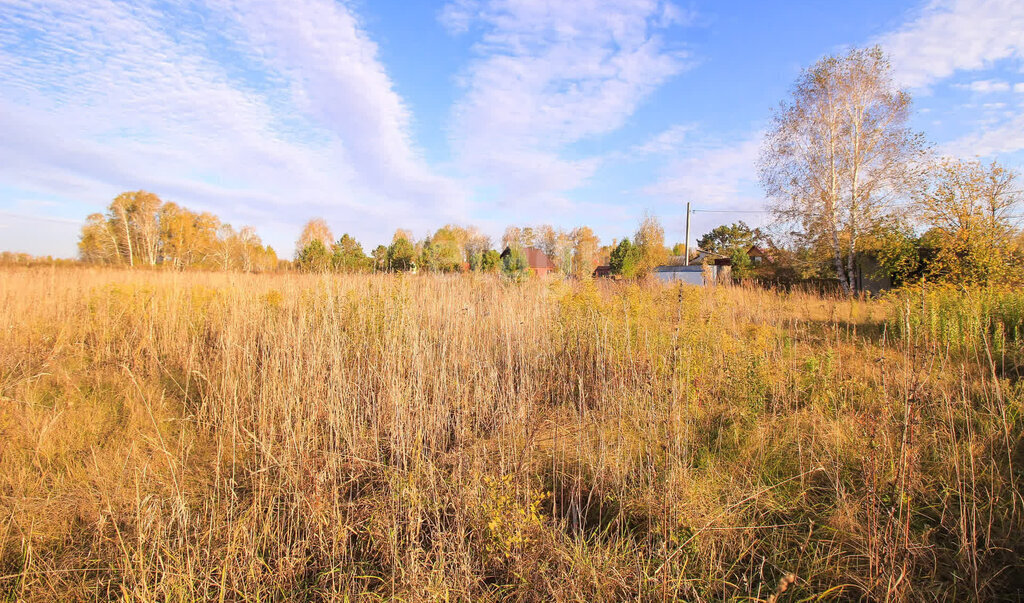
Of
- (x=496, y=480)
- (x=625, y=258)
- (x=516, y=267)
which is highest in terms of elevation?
(x=625, y=258)

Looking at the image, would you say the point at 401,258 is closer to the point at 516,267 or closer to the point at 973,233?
the point at 516,267

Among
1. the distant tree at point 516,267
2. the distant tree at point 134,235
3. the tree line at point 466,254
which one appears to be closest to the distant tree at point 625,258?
the tree line at point 466,254

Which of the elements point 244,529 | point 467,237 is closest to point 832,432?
point 244,529

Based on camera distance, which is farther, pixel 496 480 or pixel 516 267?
pixel 516 267

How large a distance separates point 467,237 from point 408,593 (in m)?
57.6

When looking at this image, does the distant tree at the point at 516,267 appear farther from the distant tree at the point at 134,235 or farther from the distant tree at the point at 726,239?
the distant tree at the point at 726,239

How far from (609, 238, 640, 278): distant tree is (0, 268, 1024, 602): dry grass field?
1959 cm

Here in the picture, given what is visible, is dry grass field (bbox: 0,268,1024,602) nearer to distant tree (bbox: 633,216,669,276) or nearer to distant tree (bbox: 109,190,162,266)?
distant tree (bbox: 109,190,162,266)

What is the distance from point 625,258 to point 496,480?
24.0 m

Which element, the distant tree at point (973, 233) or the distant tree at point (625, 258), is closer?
the distant tree at point (973, 233)

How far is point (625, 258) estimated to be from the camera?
24797 millimetres

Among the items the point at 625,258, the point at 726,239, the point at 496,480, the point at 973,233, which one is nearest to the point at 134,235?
the point at 496,480

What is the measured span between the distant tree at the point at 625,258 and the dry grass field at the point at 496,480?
19587 mm

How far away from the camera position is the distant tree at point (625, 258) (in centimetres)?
2359
